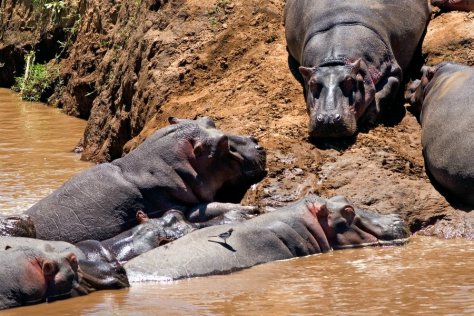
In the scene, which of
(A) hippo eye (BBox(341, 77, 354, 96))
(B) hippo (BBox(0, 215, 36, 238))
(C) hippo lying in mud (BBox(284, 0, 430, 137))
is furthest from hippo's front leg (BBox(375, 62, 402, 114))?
(B) hippo (BBox(0, 215, 36, 238))

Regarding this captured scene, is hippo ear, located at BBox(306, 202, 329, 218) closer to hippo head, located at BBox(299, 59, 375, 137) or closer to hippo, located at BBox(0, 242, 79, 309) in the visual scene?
hippo head, located at BBox(299, 59, 375, 137)

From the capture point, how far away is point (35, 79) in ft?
61.9

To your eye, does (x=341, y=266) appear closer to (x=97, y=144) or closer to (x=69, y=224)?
(x=69, y=224)

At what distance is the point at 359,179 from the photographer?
991cm

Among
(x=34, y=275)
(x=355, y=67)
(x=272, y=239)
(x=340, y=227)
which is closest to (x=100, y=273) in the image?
(x=34, y=275)

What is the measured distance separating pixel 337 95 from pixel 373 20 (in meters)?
1.13

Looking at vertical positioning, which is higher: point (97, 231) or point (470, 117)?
point (470, 117)

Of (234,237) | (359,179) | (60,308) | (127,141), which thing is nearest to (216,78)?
(127,141)

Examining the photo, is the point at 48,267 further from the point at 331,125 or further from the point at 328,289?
the point at 331,125

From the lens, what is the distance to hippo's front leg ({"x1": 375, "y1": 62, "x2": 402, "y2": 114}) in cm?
1097

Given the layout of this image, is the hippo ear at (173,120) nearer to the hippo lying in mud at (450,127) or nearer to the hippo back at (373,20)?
the hippo back at (373,20)

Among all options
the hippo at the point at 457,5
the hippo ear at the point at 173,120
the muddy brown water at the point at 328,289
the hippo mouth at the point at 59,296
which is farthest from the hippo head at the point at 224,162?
the hippo at the point at 457,5

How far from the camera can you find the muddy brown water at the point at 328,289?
7234 millimetres

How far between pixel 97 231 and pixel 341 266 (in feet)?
7.13
